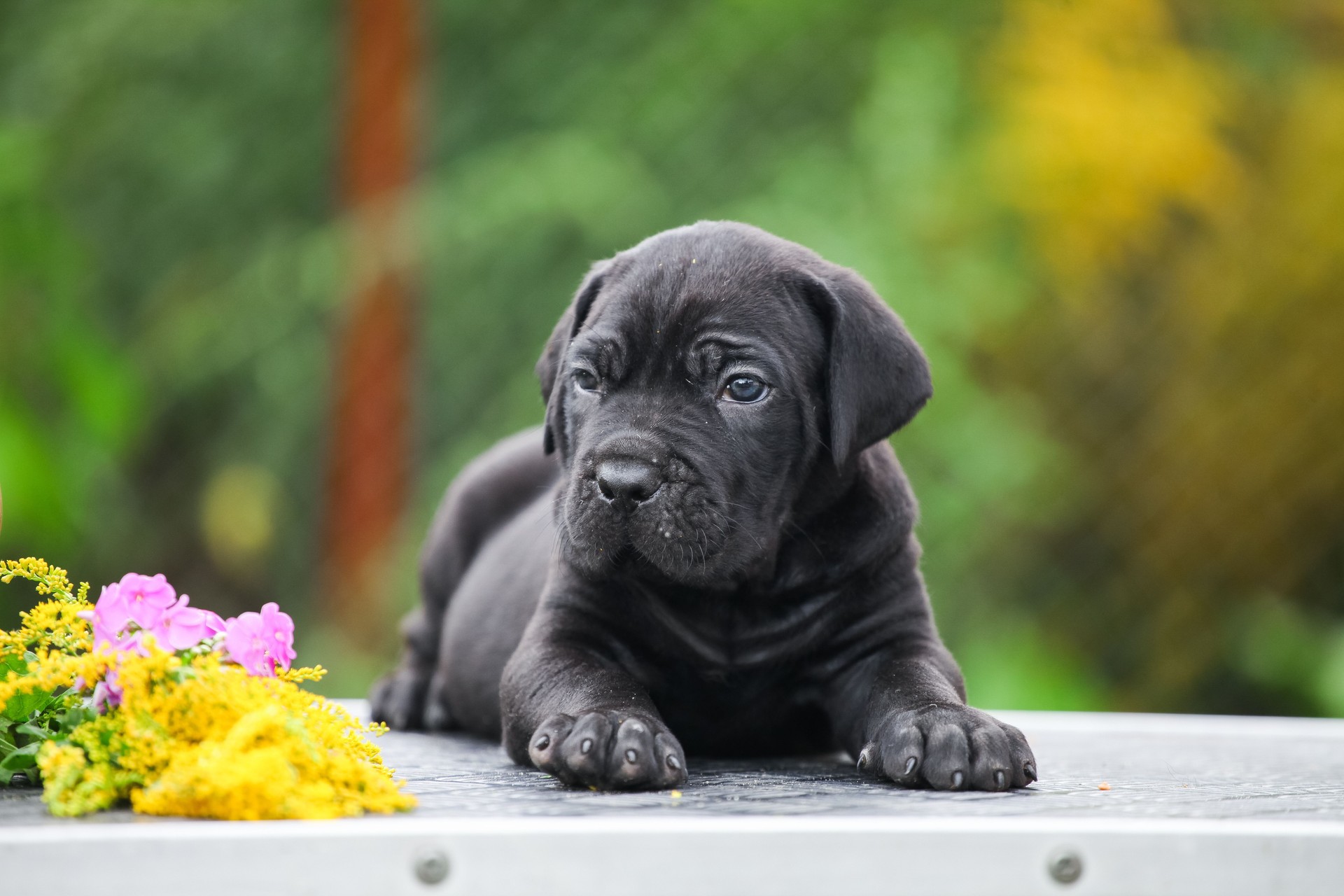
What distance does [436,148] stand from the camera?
24.6ft

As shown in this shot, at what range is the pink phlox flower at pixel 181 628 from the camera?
8.10 ft

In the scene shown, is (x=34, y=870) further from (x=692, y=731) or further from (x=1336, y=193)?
(x=1336, y=193)

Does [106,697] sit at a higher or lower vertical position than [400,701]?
lower

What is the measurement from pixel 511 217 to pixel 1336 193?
4.01 meters

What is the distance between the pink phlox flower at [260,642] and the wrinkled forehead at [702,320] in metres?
0.91

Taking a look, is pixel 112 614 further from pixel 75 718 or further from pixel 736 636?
pixel 736 636

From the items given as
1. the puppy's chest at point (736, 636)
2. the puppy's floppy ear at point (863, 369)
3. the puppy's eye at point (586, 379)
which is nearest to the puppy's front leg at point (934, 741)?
the puppy's chest at point (736, 636)

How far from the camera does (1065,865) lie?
198 centimetres

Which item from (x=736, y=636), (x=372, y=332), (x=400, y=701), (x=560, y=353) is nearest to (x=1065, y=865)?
(x=736, y=636)

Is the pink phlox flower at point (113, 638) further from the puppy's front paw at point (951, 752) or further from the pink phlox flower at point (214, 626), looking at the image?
the puppy's front paw at point (951, 752)

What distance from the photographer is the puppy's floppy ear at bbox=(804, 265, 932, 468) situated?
312 centimetres

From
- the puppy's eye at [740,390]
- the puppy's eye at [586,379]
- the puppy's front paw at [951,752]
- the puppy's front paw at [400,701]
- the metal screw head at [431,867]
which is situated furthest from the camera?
the puppy's front paw at [400,701]

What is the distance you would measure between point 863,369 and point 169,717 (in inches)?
62.3

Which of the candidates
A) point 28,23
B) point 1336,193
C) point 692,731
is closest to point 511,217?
point 28,23
